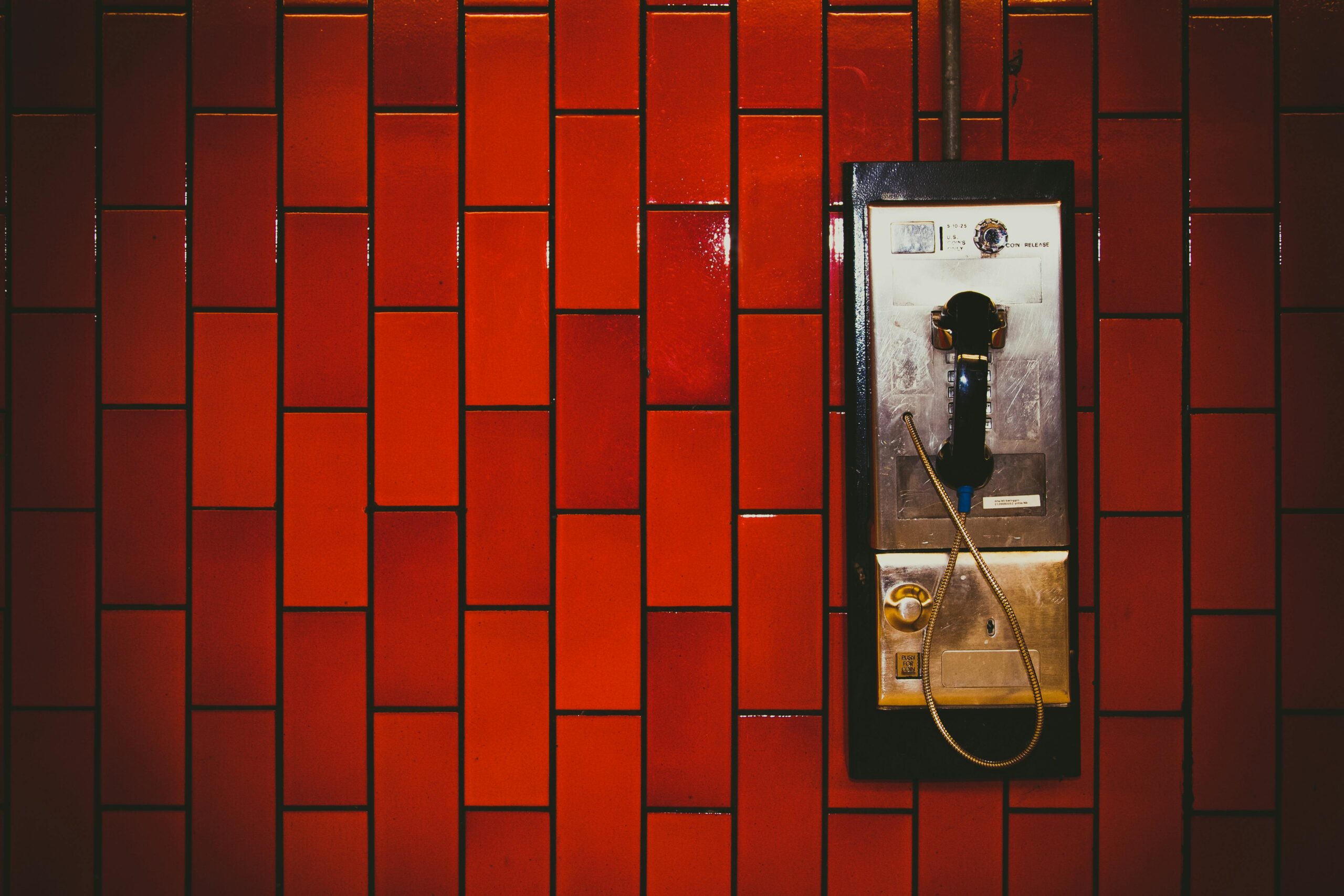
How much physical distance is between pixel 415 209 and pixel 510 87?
0.95ft

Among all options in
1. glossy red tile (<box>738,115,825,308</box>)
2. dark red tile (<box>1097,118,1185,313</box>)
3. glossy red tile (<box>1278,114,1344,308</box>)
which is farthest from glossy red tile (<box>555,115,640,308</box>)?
glossy red tile (<box>1278,114,1344,308</box>)

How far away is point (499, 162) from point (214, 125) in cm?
55

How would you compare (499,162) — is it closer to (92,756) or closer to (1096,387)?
(1096,387)

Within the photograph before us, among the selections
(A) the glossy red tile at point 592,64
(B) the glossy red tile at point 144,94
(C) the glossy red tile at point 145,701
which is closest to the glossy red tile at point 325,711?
(C) the glossy red tile at point 145,701

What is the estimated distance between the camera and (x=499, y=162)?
1.42 metres

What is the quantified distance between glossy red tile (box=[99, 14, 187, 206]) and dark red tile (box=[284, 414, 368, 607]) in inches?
20.5

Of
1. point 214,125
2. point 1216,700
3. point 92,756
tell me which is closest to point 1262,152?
point 1216,700

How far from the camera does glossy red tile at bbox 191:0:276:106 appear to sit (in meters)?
1.42

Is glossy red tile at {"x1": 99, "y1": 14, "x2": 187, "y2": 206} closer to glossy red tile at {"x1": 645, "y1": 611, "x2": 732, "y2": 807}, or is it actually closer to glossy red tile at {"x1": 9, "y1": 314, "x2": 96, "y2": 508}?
glossy red tile at {"x1": 9, "y1": 314, "x2": 96, "y2": 508}

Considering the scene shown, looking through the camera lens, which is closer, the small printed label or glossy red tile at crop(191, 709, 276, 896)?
the small printed label

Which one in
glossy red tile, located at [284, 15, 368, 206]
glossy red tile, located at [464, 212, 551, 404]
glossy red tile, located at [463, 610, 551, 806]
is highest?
glossy red tile, located at [284, 15, 368, 206]

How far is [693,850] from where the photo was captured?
4.66 ft

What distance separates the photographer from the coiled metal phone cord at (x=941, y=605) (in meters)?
1.22

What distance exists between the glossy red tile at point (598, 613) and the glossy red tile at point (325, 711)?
1.28ft
